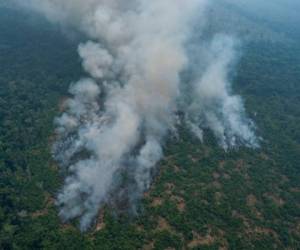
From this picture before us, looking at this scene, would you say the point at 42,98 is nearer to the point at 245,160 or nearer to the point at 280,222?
the point at 245,160

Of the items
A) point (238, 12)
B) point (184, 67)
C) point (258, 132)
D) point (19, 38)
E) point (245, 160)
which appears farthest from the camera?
point (238, 12)

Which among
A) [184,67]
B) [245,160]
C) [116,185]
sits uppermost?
[184,67]

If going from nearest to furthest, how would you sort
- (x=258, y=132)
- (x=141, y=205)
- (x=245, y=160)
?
(x=141, y=205) < (x=245, y=160) < (x=258, y=132)

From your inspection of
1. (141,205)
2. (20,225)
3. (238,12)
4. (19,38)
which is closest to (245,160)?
(141,205)

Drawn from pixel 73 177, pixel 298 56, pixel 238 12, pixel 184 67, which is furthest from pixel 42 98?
pixel 238 12

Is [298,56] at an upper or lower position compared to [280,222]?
upper

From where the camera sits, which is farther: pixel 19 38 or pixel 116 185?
pixel 19 38

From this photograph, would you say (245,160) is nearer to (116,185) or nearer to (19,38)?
(116,185)
